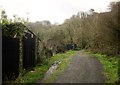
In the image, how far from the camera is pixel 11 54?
42.0 ft

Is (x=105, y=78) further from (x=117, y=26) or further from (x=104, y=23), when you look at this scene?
(x=104, y=23)

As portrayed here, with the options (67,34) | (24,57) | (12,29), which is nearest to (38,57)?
(24,57)

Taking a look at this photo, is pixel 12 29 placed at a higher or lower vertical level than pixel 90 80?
higher

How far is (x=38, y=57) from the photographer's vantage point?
22266 millimetres

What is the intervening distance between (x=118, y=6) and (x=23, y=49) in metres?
11.3

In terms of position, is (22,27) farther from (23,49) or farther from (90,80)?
(90,80)

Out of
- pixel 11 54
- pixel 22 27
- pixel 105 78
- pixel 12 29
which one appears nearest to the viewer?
pixel 11 54

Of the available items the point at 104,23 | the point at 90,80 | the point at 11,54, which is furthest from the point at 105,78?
the point at 104,23

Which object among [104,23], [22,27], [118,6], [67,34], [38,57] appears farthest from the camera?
[67,34]

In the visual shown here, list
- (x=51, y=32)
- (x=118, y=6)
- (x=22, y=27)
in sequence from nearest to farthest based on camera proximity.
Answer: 1. (x=22, y=27)
2. (x=118, y=6)
3. (x=51, y=32)

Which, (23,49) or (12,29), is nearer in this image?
(12,29)

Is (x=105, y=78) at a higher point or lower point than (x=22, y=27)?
lower

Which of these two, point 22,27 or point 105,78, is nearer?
point 105,78

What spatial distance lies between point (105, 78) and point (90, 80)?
3.56ft
